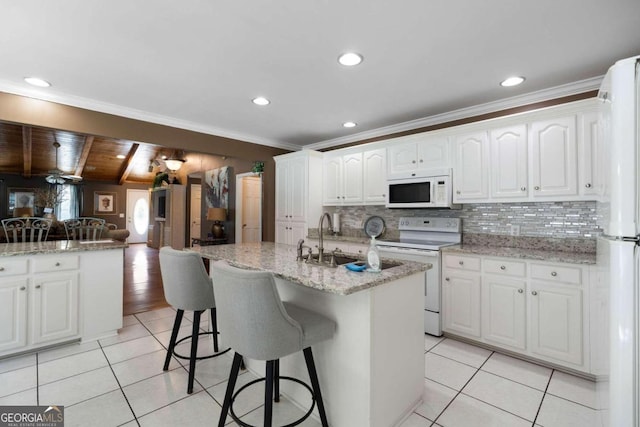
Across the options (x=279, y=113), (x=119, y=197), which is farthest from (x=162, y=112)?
(x=119, y=197)

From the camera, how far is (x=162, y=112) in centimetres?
336

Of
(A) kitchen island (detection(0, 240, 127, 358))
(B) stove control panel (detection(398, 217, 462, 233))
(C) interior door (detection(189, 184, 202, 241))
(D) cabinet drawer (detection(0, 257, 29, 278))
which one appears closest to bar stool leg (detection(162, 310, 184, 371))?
(A) kitchen island (detection(0, 240, 127, 358))

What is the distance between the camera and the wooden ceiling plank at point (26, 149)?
5.96 m

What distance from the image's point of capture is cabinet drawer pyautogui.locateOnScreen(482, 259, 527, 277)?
2.47m

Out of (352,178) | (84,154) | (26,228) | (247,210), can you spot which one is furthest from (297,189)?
(84,154)

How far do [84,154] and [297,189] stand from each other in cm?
658

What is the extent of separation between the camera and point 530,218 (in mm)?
2879

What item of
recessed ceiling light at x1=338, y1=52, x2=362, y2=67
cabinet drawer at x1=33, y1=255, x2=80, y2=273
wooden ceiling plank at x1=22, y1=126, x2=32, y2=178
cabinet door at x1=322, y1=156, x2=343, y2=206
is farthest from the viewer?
wooden ceiling plank at x1=22, y1=126, x2=32, y2=178

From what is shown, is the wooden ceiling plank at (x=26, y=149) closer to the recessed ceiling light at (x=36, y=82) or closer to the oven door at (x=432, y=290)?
the recessed ceiling light at (x=36, y=82)

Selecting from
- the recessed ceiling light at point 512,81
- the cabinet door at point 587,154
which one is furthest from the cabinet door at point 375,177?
the cabinet door at point 587,154

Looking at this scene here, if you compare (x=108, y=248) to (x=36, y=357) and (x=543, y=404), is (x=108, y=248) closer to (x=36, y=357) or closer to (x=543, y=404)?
(x=36, y=357)

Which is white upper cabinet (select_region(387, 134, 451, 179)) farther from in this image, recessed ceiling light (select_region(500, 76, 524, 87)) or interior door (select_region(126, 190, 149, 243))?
interior door (select_region(126, 190, 149, 243))

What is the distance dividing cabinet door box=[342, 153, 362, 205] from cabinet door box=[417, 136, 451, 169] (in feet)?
2.90

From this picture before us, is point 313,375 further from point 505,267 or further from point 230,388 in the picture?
point 505,267
